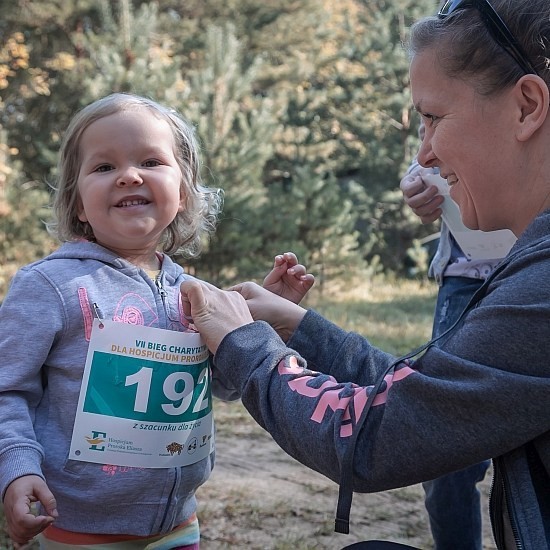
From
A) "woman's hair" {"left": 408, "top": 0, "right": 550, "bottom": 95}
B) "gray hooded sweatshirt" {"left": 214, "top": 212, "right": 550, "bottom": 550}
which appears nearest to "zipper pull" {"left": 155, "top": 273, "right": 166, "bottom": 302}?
"gray hooded sweatshirt" {"left": 214, "top": 212, "right": 550, "bottom": 550}

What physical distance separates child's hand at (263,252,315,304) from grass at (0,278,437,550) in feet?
4.43

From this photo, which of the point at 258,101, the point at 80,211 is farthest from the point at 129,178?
the point at 258,101

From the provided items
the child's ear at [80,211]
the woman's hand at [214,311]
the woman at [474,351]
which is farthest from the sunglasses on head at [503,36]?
the child's ear at [80,211]

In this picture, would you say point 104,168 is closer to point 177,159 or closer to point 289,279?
point 177,159

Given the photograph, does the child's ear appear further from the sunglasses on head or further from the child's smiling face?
the sunglasses on head

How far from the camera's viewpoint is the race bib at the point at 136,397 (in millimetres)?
1658

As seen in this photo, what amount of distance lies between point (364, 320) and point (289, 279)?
6588 millimetres

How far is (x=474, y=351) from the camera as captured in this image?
124cm

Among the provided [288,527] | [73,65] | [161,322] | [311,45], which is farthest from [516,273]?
[311,45]

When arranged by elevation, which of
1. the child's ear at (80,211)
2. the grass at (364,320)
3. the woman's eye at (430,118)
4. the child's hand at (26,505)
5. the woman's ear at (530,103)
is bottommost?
the grass at (364,320)

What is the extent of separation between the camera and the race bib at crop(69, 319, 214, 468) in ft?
5.44

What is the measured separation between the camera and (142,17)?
988 cm

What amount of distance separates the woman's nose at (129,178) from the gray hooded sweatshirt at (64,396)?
0.73ft

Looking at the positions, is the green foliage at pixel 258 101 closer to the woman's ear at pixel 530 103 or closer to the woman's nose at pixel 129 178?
the woman's nose at pixel 129 178
